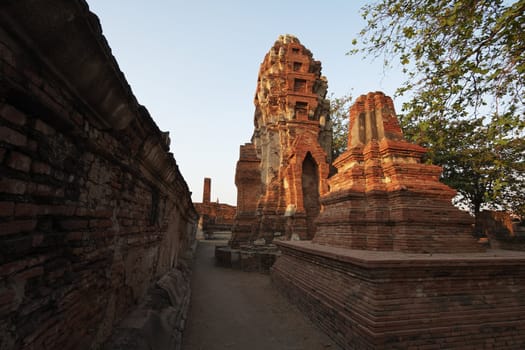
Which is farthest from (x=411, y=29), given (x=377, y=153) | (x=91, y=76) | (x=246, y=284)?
(x=246, y=284)

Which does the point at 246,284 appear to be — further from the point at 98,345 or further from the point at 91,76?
the point at 91,76

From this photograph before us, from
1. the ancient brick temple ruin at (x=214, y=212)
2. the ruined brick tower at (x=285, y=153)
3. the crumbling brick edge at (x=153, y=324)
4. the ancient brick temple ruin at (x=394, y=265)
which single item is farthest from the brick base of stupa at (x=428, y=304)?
the ancient brick temple ruin at (x=214, y=212)

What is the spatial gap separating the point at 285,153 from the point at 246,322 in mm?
9587

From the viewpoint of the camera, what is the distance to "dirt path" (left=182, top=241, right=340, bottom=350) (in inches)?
147

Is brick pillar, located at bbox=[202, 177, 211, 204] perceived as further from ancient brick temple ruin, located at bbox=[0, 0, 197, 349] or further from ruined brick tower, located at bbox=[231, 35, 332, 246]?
ancient brick temple ruin, located at bbox=[0, 0, 197, 349]

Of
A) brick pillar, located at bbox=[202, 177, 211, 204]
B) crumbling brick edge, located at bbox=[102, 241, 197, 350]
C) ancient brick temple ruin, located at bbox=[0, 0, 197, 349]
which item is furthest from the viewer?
brick pillar, located at bbox=[202, 177, 211, 204]

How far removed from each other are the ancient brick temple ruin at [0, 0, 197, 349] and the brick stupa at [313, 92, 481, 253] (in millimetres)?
3952

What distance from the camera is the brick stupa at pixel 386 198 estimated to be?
4.92 metres

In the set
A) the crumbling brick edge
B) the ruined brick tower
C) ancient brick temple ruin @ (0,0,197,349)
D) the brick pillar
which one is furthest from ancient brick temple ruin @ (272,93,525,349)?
the brick pillar

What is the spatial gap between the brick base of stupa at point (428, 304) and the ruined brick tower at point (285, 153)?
7.46m

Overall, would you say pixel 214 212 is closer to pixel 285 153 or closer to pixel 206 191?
pixel 206 191

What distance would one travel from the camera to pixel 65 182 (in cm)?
184

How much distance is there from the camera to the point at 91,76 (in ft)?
5.97

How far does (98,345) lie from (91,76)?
2123mm
